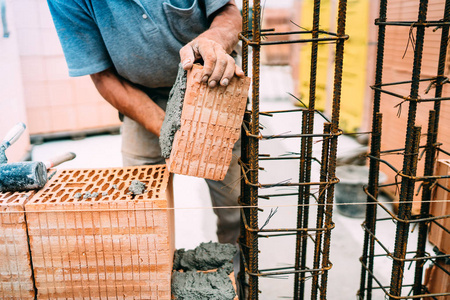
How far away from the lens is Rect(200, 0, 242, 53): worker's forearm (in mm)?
1735

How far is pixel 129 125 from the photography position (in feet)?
7.53

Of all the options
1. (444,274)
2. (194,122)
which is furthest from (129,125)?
(444,274)

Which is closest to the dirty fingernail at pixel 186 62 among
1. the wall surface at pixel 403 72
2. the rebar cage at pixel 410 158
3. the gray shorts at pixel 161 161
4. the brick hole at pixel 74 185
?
the brick hole at pixel 74 185

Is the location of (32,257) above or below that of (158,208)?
below

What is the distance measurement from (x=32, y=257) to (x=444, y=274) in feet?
5.36

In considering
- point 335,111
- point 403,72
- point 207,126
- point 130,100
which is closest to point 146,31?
point 130,100

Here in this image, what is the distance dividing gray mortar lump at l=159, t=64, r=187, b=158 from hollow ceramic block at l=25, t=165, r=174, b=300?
0.18m

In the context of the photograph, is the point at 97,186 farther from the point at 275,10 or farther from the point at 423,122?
the point at 275,10

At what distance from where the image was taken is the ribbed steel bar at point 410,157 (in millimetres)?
1382

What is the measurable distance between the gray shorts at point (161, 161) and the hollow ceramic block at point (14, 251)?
0.92 meters

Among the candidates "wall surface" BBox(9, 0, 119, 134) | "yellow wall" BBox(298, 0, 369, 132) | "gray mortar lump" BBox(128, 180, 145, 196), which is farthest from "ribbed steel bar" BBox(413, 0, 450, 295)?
"wall surface" BBox(9, 0, 119, 134)

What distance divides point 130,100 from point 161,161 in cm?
47

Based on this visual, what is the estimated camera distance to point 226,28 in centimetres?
181

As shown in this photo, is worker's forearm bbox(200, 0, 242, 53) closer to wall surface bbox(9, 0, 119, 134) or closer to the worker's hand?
the worker's hand
